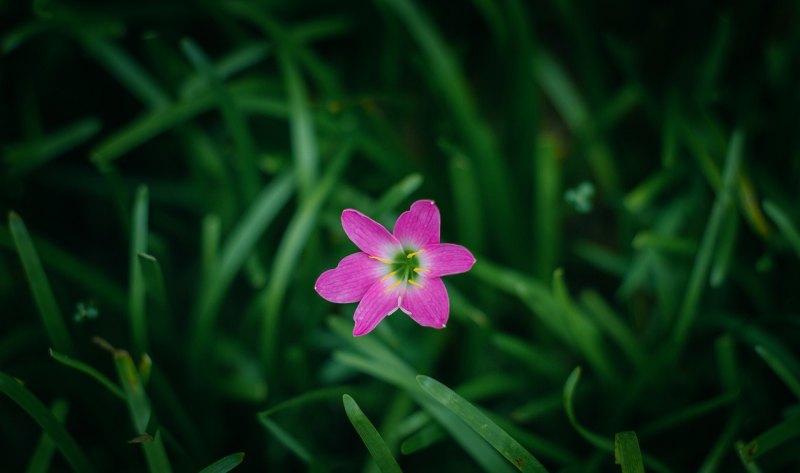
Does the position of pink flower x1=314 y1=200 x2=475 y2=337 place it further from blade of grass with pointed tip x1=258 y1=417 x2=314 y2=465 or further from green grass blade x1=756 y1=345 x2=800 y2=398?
green grass blade x1=756 y1=345 x2=800 y2=398

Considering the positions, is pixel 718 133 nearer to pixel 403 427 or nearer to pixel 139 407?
pixel 403 427

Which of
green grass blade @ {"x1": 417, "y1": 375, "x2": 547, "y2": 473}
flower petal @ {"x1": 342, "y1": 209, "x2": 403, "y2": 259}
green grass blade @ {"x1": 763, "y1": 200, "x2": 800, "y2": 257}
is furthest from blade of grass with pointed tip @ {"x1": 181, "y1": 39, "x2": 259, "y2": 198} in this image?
green grass blade @ {"x1": 763, "y1": 200, "x2": 800, "y2": 257}

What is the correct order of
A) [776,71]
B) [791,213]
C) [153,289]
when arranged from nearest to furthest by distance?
[153,289]
[791,213]
[776,71]

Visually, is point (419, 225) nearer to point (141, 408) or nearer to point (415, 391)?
point (415, 391)

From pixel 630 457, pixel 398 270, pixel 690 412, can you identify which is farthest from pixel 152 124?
pixel 690 412

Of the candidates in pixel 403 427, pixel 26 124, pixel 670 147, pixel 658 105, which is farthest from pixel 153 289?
pixel 658 105

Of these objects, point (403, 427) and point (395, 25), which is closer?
point (403, 427)

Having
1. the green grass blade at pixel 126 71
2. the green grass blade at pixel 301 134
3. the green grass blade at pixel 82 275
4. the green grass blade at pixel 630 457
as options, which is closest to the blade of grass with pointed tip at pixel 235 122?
the green grass blade at pixel 301 134

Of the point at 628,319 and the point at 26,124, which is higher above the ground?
the point at 26,124
